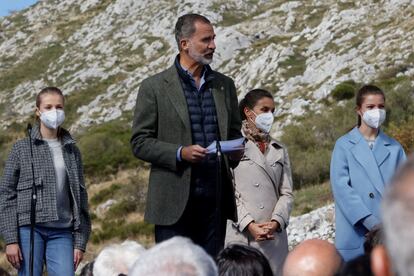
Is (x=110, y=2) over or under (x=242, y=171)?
over

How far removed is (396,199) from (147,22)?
5369 cm

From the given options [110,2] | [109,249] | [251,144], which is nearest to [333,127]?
[251,144]

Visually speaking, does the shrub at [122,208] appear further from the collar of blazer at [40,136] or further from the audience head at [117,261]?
the audience head at [117,261]

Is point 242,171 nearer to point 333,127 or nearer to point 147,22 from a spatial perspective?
point 333,127

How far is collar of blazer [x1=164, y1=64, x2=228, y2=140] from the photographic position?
15.4 ft

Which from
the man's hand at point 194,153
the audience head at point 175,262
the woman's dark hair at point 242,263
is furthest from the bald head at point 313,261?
the man's hand at point 194,153

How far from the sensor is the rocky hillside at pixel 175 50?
32750 mm

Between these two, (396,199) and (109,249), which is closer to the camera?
(396,199)

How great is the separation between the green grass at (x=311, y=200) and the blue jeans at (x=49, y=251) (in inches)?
338

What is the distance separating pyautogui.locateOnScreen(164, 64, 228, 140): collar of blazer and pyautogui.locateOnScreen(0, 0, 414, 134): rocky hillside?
24.4 meters

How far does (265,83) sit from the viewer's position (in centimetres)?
3631

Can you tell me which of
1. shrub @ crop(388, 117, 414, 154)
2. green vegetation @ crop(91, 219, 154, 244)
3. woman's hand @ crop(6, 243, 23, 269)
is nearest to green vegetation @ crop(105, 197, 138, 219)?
green vegetation @ crop(91, 219, 154, 244)

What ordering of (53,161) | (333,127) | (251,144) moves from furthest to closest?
(333,127), (251,144), (53,161)

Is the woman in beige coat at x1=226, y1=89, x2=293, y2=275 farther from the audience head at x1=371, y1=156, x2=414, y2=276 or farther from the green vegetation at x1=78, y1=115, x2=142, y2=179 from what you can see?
the green vegetation at x1=78, y1=115, x2=142, y2=179
